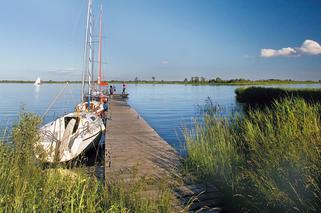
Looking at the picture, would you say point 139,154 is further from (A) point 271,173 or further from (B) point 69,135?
(A) point 271,173

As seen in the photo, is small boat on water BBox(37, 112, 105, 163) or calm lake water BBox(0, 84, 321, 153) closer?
small boat on water BBox(37, 112, 105, 163)

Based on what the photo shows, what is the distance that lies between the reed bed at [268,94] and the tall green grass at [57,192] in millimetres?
23516

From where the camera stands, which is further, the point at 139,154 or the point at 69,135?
the point at 69,135

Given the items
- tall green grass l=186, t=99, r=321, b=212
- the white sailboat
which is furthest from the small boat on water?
tall green grass l=186, t=99, r=321, b=212

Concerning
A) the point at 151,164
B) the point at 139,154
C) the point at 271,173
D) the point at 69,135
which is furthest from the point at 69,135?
the point at 271,173

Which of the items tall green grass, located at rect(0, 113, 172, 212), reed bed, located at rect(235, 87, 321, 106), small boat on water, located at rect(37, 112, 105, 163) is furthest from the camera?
reed bed, located at rect(235, 87, 321, 106)

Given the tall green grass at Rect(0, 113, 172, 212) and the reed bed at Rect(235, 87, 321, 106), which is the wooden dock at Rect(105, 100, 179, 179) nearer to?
the tall green grass at Rect(0, 113, 172, 212)

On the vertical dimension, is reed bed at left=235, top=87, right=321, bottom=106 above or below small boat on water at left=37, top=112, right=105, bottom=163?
above

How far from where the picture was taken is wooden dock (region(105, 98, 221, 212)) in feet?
16.2

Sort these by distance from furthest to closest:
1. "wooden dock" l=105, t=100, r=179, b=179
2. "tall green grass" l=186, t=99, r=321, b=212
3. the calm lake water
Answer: the calm lake water < "wooden dock" l=105, t=100, r=179, b=179 < "tall green grass" l=186, t=99, r=321, b=212

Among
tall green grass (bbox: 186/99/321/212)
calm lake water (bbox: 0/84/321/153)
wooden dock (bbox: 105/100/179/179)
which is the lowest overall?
calm lake water (bbox: 0/84/321/153)

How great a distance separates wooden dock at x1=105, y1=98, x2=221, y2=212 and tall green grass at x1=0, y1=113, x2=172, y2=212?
18.5 inches

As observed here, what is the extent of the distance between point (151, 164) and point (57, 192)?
3.35 metres

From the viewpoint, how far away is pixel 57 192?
378 cm
